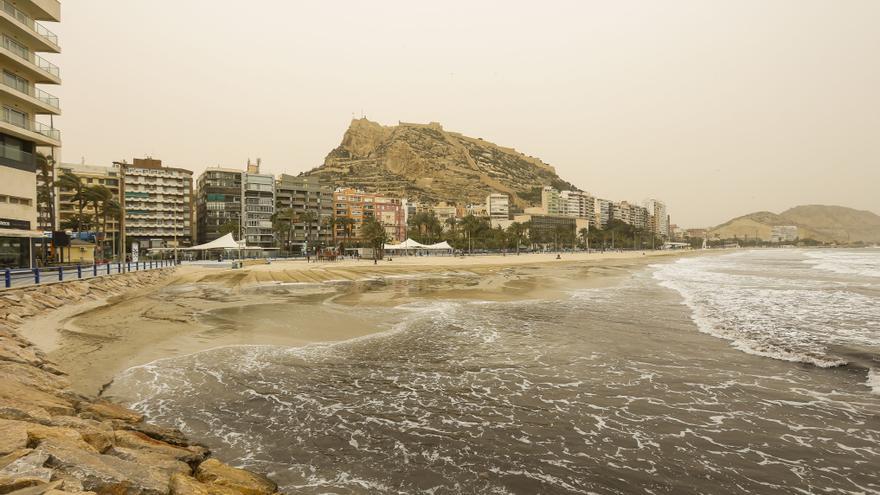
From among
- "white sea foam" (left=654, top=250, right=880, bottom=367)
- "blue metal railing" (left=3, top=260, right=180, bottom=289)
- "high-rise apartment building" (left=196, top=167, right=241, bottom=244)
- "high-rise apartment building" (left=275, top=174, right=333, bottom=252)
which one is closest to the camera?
"white sea foam" (left=654, top=250, right=880, bottom=367)

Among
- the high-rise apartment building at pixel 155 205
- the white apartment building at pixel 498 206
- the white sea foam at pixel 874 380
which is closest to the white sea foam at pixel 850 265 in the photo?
the white sea foam at pixel 874 380

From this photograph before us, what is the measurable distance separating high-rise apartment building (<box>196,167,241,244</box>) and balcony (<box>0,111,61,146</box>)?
7664cm

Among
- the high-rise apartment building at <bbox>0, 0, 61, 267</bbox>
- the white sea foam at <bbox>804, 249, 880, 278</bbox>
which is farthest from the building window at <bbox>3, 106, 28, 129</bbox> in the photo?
the white sea foam at <bbox>804, 249, 880, 278</bbox>

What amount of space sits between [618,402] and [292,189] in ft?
410

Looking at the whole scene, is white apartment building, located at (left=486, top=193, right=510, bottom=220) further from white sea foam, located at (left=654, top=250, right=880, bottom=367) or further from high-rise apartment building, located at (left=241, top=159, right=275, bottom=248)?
white sea foam, located at (left=654, top=250, right=880, bottom=367)

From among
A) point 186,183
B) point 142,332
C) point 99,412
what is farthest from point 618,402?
point 186,183

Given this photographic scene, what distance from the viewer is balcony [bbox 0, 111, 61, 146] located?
1094 inches

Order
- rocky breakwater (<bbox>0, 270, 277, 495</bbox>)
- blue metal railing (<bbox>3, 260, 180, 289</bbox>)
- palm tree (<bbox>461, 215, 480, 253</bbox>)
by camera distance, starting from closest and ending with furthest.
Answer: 1. rocky breakwater (<bbox>0, 270, 277, 495</bbox>)
2. blue metal railing (<bbox>3, 260, 180, 289</bbox>)
3. palm tree (<bbox>461, 215, 480, 253</bbox>)

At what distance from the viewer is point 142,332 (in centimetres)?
1441

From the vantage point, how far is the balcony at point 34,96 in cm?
2792

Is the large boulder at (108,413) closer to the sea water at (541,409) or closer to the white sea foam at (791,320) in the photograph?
the sea water at (541,409)

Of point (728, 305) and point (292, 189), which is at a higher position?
point (292, 189)

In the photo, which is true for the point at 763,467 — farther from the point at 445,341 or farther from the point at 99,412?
the point at 99,412

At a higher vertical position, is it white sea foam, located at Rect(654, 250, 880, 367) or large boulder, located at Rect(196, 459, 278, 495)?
large boulder, located at Rect(196, 459, 278, 495)
